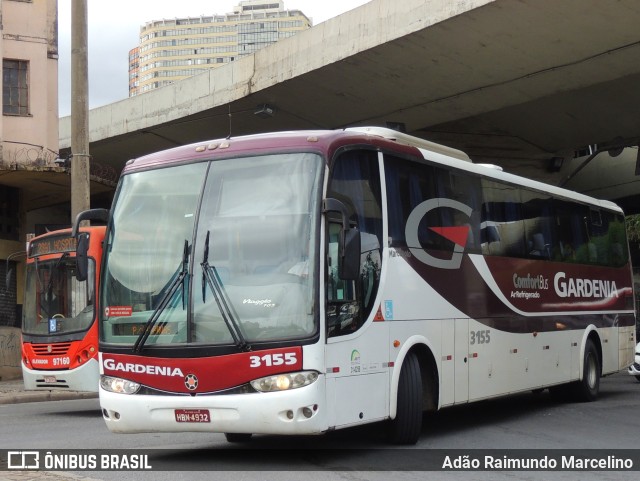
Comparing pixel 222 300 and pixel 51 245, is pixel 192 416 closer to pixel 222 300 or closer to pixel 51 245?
pixel 222 300

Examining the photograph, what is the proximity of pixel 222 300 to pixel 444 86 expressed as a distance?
15.1 metres

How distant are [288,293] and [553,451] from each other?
3.63 m

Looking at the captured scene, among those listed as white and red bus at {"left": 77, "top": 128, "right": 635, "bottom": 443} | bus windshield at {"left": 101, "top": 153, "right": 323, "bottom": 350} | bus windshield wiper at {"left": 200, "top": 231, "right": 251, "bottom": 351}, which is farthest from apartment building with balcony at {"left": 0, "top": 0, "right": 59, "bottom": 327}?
bus windshield wiper at {"left": 200, "top": 231, "right": 251, "bottom": 351}

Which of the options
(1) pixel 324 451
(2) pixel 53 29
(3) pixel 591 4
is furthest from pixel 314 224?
(2) pixel 53 29

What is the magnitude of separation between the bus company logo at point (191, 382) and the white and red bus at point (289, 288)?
1 cm

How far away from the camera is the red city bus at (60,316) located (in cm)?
1634

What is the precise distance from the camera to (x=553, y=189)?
51.3 feet

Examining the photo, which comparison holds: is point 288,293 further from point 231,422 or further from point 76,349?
point 76,349

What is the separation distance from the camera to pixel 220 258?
9.24m

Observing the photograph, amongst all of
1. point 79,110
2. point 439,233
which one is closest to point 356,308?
point 439,233

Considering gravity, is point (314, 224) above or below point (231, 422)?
above

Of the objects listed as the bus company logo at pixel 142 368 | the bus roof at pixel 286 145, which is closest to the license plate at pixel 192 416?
the bus company logo at pixel 142 368

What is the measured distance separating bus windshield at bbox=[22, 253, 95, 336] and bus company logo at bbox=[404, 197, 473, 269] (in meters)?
6.87

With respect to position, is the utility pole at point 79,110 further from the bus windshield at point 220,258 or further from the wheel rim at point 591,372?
the wheel rim at point 591,372
